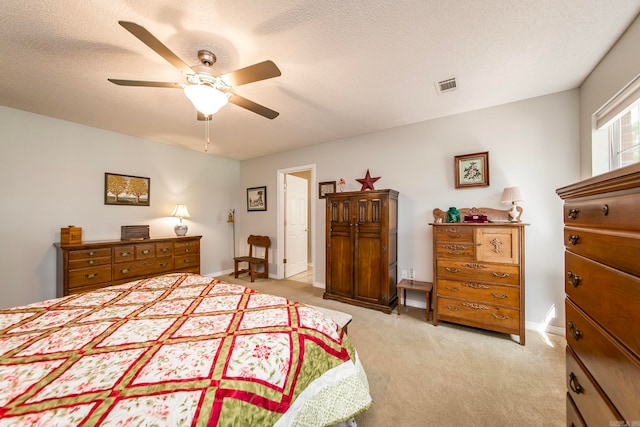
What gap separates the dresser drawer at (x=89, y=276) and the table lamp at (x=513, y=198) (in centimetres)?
486

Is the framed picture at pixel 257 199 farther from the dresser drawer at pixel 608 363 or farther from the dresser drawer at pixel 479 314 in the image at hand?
the dresser drawer at pixel 608 363

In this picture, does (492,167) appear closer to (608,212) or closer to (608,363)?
(608,212)

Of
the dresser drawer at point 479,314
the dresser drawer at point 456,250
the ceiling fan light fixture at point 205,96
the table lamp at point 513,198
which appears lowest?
the dresser drawer at point 479,314

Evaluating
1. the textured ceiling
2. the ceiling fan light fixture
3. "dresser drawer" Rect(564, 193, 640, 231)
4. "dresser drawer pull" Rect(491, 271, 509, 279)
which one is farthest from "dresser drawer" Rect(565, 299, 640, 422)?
the ceiling fan light fixture

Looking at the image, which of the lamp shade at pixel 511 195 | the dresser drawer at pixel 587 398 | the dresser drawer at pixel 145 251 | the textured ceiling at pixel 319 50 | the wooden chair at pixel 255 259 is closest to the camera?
the dresser drawer at pixel 587 398

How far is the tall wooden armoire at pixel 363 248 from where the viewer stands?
3.00 metres

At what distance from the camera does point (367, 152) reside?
3.60 m

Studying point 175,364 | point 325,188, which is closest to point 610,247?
point 175,364

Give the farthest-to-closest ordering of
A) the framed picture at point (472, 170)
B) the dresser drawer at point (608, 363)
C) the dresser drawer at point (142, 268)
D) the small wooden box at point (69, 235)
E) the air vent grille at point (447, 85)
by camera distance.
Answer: the dresser drawer at point (142, 268), the small wooden box at point (69, 235), the framed picture at point (472, 170), the air vent grille at point (447, 85), the dresser drawer at point (608, 363)

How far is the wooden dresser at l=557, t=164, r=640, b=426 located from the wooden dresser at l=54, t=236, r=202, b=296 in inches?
169

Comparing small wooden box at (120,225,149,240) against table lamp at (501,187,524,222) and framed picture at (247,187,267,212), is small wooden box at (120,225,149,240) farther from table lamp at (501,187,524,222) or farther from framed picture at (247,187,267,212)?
table lamp at (501,187,524,222)

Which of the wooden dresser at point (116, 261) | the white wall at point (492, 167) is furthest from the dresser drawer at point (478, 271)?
the wooden dresser at point (116, 261)

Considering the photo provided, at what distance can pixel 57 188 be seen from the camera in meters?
3.04

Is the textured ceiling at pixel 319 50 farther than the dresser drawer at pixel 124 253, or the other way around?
the dresser drawer at pixel 124 253
